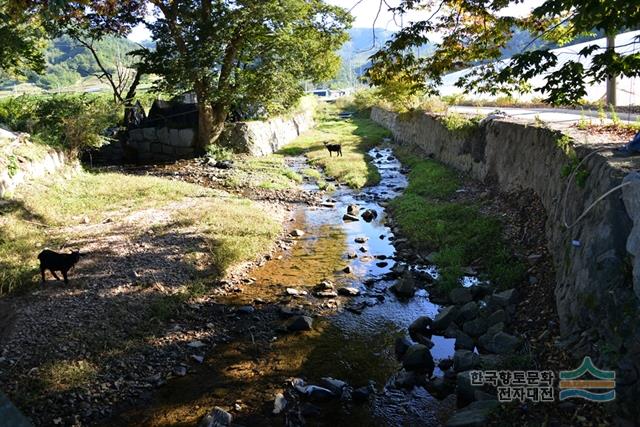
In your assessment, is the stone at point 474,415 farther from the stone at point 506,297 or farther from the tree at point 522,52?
the tree at point 522,52

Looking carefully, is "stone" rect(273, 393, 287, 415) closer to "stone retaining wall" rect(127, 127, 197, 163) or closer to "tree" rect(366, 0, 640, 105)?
"tree" rect(366, 0, 640, 105)

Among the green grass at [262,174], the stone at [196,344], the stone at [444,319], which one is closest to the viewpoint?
the stone at [196,344]

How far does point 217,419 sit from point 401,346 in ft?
11.1

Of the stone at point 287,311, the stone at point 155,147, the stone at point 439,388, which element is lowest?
the stone at point 439,388

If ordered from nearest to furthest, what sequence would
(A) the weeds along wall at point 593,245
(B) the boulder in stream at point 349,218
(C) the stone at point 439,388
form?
(A) the weeds along wall at point 593,245 → (C) the stone at point 439,388 → (B) the boulder in stream at point 349,218

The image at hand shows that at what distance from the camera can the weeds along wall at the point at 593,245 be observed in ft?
16.9

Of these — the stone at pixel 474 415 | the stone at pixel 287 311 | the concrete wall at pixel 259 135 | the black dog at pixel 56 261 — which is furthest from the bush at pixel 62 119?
the stone at pixel 474 415

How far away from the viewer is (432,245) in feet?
41.1

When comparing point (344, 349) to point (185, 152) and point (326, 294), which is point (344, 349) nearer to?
point (326, 294)

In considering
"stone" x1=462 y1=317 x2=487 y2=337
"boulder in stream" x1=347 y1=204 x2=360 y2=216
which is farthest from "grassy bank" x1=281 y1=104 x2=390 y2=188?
Answer: "stone" x1=462 y1=317 x2=487 y2=337

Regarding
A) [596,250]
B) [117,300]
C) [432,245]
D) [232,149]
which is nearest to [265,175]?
[232,149]

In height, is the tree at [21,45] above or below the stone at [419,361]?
above

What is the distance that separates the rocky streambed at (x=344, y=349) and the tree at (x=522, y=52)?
4066mm

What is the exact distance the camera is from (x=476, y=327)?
830cm
